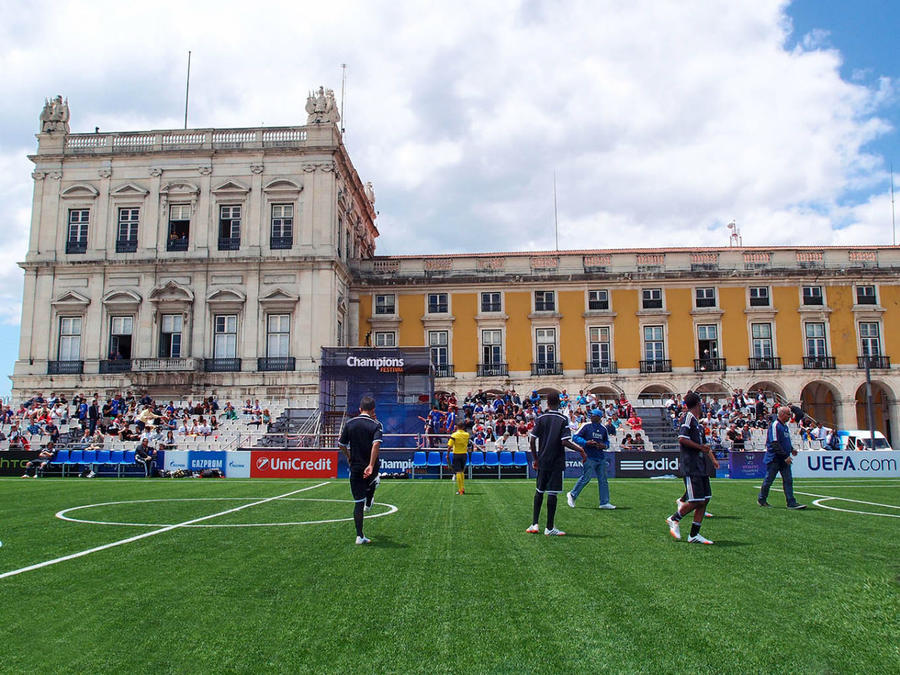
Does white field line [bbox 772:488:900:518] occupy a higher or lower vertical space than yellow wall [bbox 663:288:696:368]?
lower

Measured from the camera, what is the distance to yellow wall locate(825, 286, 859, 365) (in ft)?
150

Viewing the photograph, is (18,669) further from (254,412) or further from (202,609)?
(254,412)

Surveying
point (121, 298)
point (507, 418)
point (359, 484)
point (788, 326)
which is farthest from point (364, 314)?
point (359, 484)

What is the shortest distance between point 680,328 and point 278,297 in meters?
25.1

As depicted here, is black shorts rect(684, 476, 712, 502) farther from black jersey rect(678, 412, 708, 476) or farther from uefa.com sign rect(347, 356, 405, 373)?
uefa.com sign rect(347, 356, 405, 373)

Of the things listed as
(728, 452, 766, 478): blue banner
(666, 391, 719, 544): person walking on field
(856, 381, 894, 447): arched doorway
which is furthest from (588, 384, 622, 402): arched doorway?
(666, 391, 719, 544): person walking on field

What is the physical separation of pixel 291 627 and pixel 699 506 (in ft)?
19.8

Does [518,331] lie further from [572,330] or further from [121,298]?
[121,298]

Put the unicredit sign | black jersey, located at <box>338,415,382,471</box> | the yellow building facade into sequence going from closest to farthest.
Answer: black jersey, located at <box>338,415,382,471</box> < the unicredit sign < the yellow building facade

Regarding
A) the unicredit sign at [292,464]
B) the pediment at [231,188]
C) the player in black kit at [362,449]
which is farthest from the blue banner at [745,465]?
the pediment at [231,188]

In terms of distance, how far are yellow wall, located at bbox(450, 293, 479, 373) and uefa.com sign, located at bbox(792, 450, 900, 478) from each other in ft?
75.4

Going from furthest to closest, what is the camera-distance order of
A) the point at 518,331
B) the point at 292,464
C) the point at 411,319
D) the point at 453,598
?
the point at 411,319 → the point at 518,331 → the point at 292,464 → the point at 453,598

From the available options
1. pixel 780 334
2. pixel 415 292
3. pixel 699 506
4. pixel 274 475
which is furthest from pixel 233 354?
pixel 699 506

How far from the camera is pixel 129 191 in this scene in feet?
145
